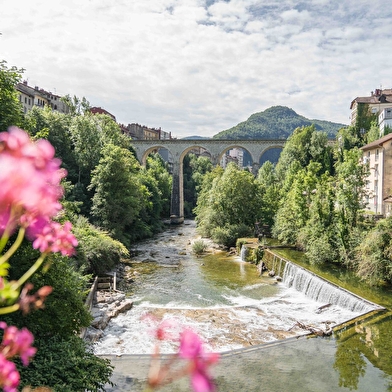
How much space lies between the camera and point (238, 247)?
2794 cm

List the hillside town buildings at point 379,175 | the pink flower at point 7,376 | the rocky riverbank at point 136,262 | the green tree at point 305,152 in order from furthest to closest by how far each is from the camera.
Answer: the green tree at point 305,152 → the hillside town buildings at point 379,175 → the rocky riverbank at point 136,262 → the pink flower at point 7,376

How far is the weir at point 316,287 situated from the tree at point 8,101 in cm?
1398

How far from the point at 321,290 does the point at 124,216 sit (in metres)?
16.4

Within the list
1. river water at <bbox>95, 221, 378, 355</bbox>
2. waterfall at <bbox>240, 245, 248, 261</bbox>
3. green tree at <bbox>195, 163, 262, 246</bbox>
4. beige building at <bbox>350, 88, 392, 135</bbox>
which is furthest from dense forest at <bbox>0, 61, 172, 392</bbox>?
beige building at <bbox>350, 88, 392, 135</bbox>

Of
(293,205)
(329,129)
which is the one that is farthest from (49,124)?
(329,129)

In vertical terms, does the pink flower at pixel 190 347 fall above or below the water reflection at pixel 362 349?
above

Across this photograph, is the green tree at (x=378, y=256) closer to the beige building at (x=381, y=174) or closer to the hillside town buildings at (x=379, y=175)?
the hillside town buildings at (x=379, y=175)

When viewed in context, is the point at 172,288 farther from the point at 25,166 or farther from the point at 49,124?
the point at 49,124

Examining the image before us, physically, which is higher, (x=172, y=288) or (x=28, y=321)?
(x=28, y=321)

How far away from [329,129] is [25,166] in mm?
185822

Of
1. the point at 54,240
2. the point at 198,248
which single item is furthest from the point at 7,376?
the point at 198,248

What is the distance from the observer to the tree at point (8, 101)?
427 inches

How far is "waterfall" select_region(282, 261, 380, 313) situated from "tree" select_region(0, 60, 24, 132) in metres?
14.0


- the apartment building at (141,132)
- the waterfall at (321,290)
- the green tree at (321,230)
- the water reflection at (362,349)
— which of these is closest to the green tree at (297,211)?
the green tree at (321,230)
